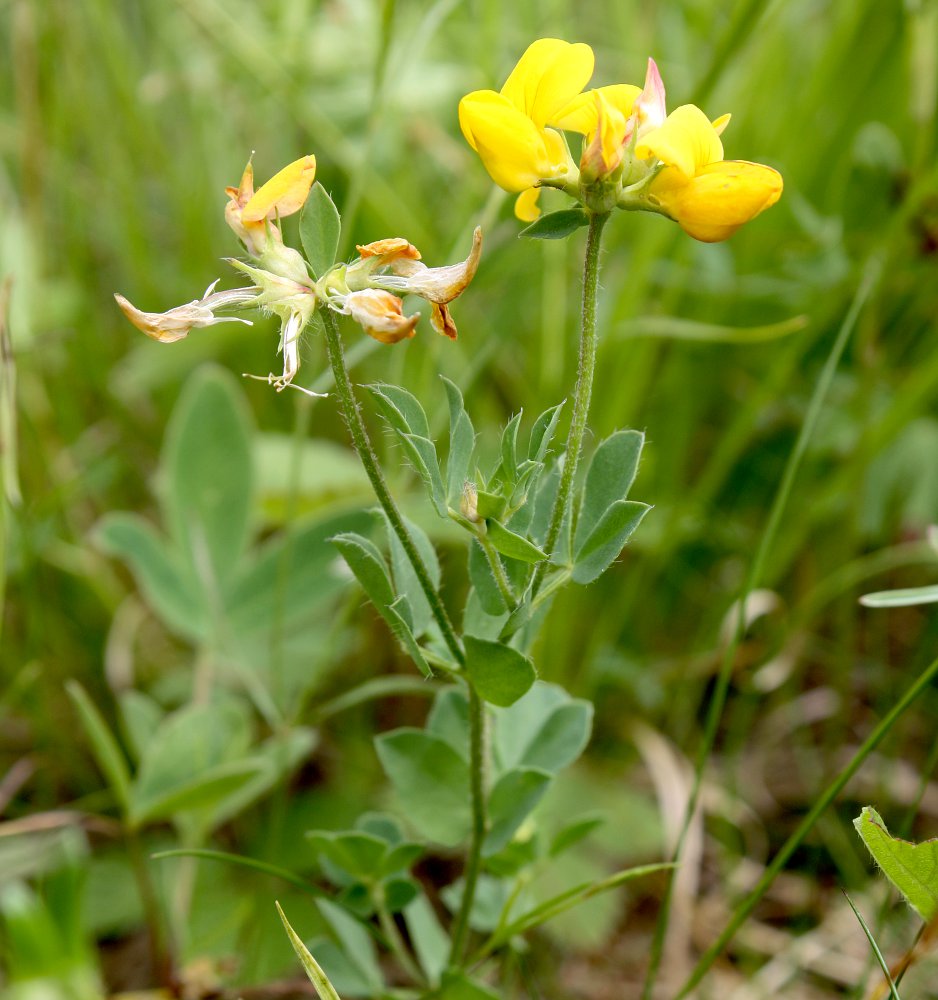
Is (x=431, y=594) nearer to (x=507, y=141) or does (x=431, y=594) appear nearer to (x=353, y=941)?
(x=507, y=141)

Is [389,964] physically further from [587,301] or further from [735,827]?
[587,301]

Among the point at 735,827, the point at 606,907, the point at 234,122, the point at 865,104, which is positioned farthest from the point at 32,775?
the point at 865,104

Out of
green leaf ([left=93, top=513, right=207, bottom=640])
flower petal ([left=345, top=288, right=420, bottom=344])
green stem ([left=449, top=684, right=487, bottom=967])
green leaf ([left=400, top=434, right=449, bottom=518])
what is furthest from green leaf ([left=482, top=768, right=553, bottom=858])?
green leaf ([left=93, top=513, right=207, bottom=640])

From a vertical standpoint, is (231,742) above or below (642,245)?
below

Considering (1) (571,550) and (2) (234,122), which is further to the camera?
(2) (234,122)

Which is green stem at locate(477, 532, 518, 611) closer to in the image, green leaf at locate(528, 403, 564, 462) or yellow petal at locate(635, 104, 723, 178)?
green leaf at locate(528, 403, 564, 462)
